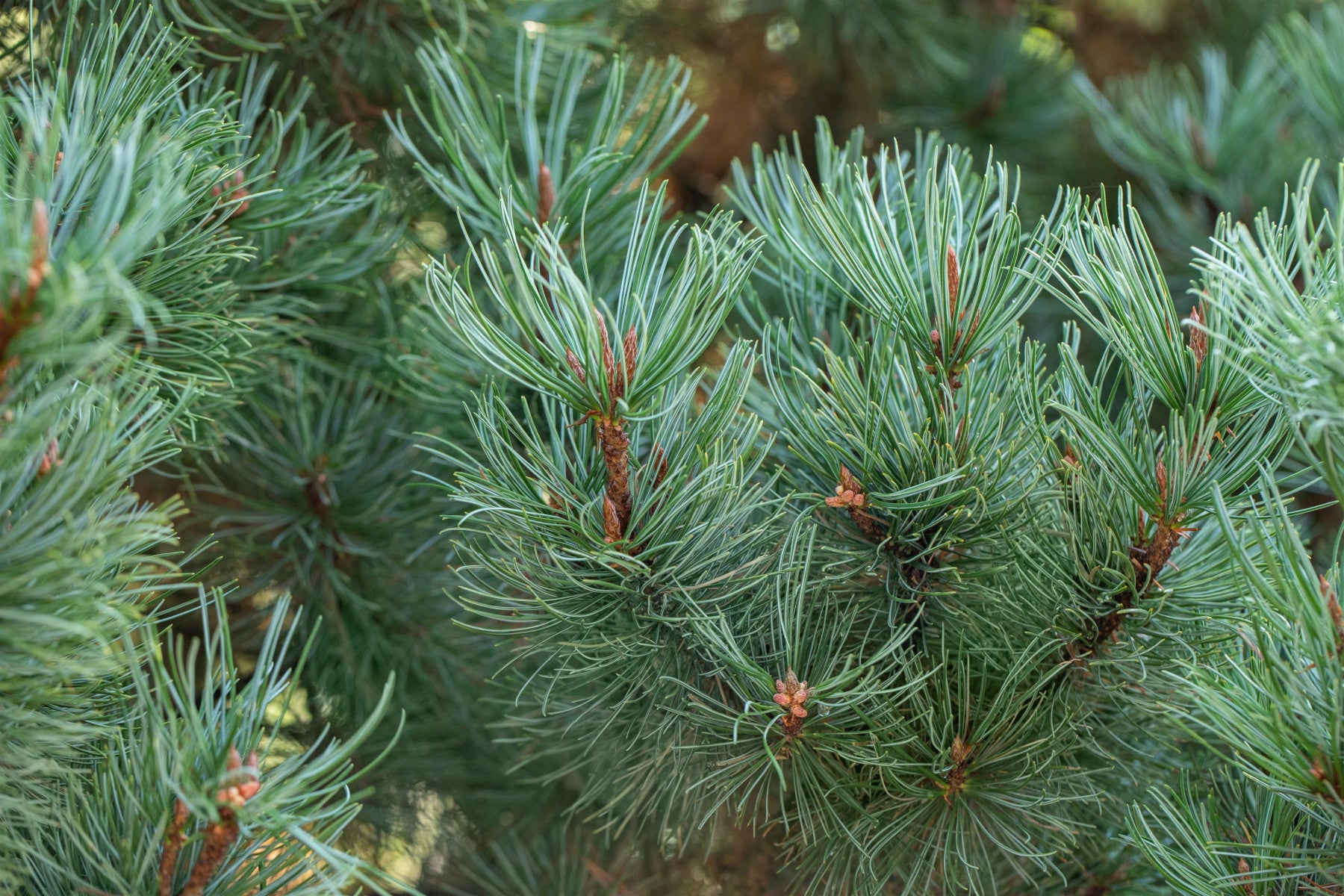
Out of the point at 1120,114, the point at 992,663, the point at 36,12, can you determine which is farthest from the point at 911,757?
the point at 1120,114

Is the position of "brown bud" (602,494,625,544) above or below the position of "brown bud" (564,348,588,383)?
below

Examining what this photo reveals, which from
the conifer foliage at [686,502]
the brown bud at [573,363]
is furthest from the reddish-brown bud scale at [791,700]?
the brown bud at [573,363]

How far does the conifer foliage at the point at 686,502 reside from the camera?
26 cm

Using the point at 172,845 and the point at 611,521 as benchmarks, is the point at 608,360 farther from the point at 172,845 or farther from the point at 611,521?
the point at 172,845

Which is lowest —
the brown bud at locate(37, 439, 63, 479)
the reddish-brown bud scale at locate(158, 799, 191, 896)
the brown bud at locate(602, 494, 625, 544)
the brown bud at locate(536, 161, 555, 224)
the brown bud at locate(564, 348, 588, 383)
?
the reddish-brown bud scale at locate(158, 799, 191, 896)

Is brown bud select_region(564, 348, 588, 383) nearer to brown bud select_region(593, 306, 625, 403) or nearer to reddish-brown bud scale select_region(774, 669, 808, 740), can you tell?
brown bud select_region(593, 306, 625, 403)

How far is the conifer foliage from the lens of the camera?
0.85ft

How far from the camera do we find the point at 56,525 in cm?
25

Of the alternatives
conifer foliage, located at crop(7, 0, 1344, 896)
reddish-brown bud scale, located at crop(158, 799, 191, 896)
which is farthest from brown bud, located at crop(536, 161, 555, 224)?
reddish-brown bud scale, located at crop(158, 799, 191, 896)

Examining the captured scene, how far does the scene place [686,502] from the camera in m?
0.31

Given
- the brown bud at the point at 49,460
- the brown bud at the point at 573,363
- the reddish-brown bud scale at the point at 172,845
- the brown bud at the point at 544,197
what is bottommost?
the reddish-brown bud scale at the point at 172,845

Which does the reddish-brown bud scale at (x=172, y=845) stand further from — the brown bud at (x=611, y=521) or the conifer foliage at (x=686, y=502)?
the brown bud at (x=611, y=521)

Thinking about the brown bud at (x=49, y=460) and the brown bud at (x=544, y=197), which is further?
the brown bud at (x=544, y=197)

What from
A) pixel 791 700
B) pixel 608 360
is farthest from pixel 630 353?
pixel 791 700
